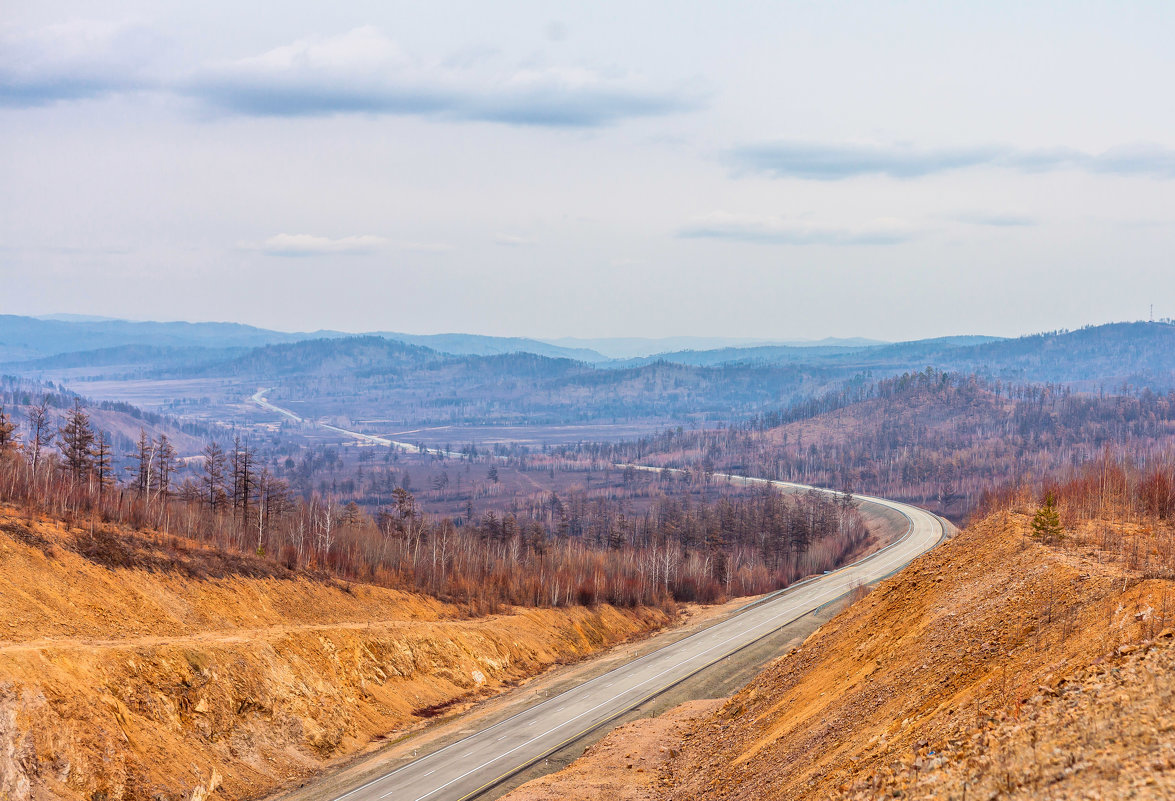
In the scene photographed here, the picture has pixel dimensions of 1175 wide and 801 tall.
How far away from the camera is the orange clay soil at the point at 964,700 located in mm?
14852

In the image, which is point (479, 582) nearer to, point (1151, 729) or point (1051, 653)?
point (1051, 653)

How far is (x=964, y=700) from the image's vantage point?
20000mm

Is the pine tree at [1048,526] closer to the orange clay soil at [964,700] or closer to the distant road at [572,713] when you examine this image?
the orange clay soil at [964,700]

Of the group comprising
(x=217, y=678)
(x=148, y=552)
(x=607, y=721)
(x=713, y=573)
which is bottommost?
(x=713, y=573)

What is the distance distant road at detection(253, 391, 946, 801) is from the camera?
1601 inches

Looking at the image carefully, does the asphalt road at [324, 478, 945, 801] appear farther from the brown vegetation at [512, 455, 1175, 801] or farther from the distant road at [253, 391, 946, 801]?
the brown vegetation at [512, 455, 1175, 801]

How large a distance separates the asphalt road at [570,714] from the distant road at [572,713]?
0.05 meters

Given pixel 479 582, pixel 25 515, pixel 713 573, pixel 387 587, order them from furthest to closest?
pixel 713 573 < pixel 479 582 < pixel 387 587 < pixel 25 515

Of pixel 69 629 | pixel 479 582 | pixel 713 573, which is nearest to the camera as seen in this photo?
pixel 69 629

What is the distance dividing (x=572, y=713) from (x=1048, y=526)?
107 feet

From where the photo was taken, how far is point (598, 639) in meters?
80.9

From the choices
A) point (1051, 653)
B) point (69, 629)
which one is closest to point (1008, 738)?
point (1051, 653)

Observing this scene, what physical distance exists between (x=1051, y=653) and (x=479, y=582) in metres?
74.5

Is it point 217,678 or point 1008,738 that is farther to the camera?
point 217,678
